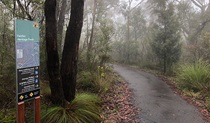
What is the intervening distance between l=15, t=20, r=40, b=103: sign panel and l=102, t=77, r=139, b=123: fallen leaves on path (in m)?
2.40

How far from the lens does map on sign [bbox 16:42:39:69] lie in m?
2.45

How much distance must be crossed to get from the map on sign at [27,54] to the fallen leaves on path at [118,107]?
8.42 feet

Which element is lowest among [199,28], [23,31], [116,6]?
[23,31]

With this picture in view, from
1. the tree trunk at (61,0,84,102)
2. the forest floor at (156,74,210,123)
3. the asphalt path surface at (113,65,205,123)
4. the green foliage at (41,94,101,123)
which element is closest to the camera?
the green foliage at (41,94,101,123)

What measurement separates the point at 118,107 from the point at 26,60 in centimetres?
354

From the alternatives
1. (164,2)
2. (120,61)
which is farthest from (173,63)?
(120,61)

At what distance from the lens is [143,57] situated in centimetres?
1622

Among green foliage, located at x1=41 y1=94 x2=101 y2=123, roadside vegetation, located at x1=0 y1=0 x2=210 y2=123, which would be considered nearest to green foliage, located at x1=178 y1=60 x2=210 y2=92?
roadside vegetation, located at x1=0 y1=0 x2=210 y2=123

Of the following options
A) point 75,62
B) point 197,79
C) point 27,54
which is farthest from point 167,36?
point 27,54

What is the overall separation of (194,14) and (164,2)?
7.37m

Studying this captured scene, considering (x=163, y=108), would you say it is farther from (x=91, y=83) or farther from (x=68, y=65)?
(x=68, y=65)

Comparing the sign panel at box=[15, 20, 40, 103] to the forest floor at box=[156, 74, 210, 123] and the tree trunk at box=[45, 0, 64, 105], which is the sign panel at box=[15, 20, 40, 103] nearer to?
the tree trunk at box=[45, 0, 64, 105]

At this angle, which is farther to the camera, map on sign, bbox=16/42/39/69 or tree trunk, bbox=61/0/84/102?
tree trunk, bbox=61/0/84/102

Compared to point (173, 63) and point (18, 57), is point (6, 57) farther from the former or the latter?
point (173, 63)
